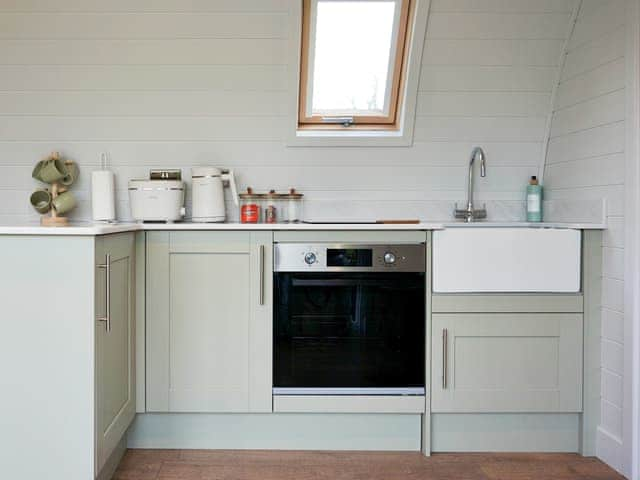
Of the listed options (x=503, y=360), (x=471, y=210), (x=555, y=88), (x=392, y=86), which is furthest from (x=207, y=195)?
(x=555, y=88)

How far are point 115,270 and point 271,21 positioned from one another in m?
1.43

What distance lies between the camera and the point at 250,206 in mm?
3371

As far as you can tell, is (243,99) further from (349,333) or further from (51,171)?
(349,333)

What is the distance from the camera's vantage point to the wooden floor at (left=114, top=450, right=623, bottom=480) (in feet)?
8.94

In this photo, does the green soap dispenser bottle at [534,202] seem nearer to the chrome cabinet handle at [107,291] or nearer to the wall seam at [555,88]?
the wall seam at [555,88]

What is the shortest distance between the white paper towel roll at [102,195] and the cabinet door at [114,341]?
0.56 metres

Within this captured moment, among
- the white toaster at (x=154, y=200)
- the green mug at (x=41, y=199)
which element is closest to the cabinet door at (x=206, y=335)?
the white toaster at (x=154, y=200)

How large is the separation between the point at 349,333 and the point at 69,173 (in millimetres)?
1584

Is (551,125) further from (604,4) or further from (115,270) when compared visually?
(115,270)

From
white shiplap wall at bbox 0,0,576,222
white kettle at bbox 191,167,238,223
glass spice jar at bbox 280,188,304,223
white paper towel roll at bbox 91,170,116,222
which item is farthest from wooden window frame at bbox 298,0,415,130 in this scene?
white paper towel roll at bbox 91,170,116,222

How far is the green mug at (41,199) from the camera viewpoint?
337 centimetres

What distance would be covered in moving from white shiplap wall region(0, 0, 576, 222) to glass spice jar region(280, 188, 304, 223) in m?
0.08

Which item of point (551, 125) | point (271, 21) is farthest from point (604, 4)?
point (271, 21)

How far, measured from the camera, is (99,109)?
3.40m
